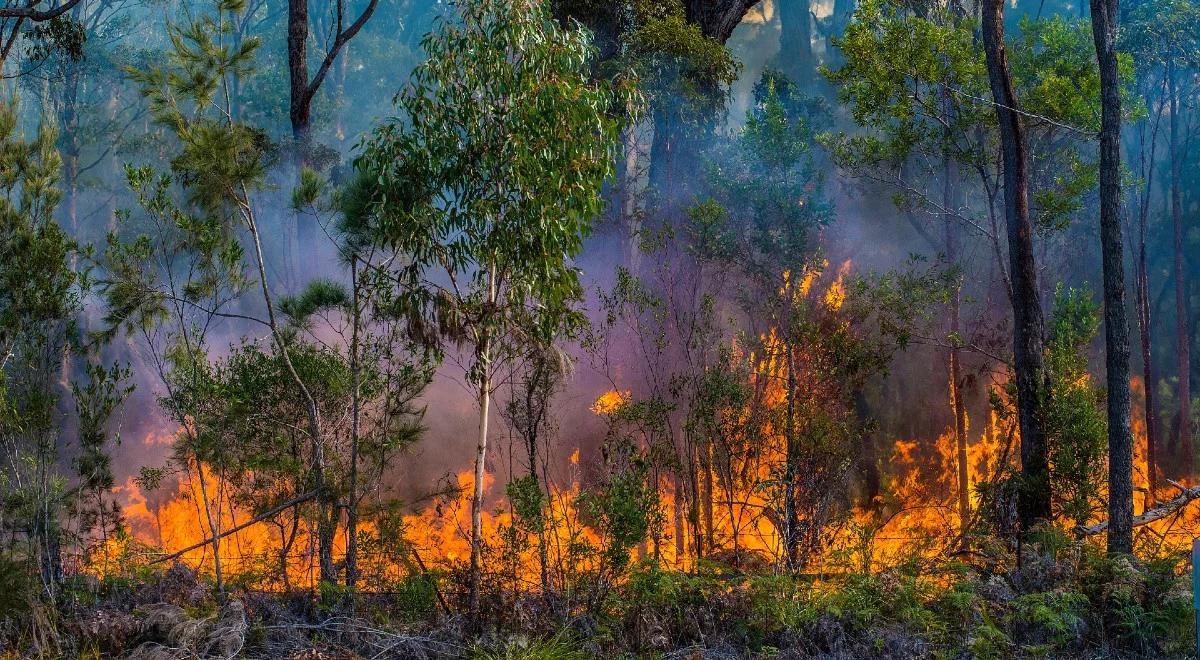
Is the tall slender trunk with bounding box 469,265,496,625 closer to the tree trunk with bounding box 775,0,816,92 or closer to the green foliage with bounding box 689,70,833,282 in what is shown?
the green foliage with bounding box 689,70,833,282

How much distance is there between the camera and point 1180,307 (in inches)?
813

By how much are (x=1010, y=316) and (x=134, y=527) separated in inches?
703

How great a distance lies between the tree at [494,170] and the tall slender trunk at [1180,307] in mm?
17343

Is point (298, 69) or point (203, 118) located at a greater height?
point (298, 69)

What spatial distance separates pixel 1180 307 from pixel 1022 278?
42.9ft

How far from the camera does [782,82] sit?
763 inches

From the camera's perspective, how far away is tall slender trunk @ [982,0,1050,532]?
32.8 ft

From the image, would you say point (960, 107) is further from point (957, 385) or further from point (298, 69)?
point (298, 69)

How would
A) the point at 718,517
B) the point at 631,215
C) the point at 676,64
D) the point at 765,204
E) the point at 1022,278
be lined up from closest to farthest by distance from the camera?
1. the point at 1022,278
2. the point at 718,517
3. the point at 676,64
4. the point at 765,204
5. the point at 631,215

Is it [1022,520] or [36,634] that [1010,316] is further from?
[36,634]

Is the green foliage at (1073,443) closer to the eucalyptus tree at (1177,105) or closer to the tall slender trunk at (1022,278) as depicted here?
the tall slender trunk at (1022,278)

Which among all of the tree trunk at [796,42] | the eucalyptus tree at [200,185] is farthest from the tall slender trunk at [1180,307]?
the eucalyptus tree at [200,185]

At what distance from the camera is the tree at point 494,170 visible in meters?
7.36

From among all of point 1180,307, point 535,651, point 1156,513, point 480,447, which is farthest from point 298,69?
point 1180,307
